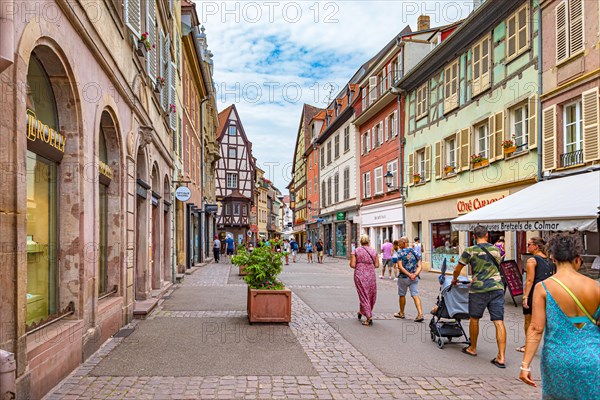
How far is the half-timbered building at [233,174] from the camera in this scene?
58625 millimetres

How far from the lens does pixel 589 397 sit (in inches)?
129

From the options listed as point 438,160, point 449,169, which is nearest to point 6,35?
point 449,169

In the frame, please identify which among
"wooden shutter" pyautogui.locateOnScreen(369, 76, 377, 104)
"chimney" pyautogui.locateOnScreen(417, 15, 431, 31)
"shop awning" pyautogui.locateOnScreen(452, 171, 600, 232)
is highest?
"chimney" pyautogui.locateOnScreen(417, 15, 431, 31)

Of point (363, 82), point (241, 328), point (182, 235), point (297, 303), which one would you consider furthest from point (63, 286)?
point (363, 82)

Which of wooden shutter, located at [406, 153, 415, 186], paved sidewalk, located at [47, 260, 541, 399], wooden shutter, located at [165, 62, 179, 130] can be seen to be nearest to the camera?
paved sidewalk, located at [47, 260, 541, 399]

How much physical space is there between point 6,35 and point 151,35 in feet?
26.8

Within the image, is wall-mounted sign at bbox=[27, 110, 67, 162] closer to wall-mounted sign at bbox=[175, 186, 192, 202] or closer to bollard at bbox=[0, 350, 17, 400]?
bollard at bbox=[0, 350, 17, 400]

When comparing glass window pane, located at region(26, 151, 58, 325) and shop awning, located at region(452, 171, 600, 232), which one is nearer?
glass window pane, located at region(26, 151, 58, 325)

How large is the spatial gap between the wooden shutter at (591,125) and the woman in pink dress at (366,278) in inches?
281

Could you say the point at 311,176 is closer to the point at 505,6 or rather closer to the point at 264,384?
the point at 505,6

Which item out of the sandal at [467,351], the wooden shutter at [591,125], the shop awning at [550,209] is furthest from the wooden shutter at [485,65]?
the sandal at [467,351]

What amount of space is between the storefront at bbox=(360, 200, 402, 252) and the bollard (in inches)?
974

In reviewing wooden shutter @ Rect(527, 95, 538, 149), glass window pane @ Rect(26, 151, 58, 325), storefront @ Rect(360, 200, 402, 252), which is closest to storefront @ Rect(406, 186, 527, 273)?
wooden shutter @ Rect(527, 95, 538, 149)

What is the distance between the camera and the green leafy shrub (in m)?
9.55
